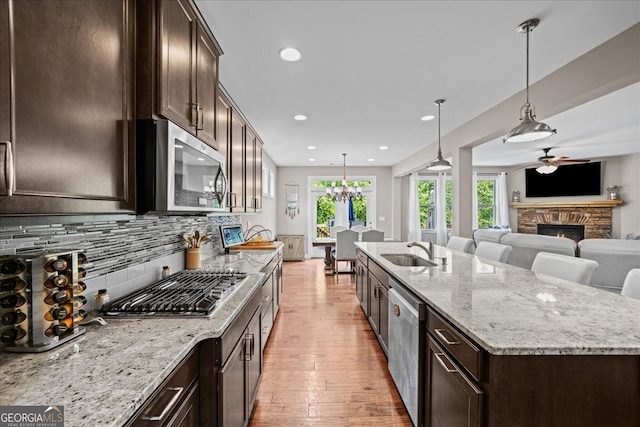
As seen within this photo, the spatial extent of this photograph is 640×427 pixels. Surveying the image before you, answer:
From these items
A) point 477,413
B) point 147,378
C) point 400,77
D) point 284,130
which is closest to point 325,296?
point 284,130

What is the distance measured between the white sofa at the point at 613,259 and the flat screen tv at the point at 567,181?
19.1 feet

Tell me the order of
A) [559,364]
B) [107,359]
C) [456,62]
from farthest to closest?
1. [456,62]
2. [559,364]
3. [107,359]

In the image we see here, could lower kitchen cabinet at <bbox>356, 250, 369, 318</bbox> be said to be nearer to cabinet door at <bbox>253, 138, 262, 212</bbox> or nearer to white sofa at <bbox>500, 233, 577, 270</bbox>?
cabinet door at <bbox>253, 138, 262, 212</bbox>

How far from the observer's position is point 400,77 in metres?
2.71

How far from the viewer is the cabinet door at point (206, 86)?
1.63 metres

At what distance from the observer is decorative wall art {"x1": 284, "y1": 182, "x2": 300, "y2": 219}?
8000 mm

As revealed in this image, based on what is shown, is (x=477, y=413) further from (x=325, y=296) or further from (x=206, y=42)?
(x=325, y=296)

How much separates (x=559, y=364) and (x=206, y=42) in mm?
2316

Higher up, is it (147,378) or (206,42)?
(206,42)

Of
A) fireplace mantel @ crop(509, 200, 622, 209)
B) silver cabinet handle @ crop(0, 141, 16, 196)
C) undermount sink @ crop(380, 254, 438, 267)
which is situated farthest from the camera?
fireplace mantel @ crop(509, 200, 622, 209)

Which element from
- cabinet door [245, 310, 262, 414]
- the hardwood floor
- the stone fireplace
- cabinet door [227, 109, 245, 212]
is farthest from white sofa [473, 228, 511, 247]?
the stone fireplace

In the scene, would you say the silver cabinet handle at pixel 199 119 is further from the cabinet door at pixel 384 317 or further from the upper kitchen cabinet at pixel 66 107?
the cabinet door at pixel 384 317

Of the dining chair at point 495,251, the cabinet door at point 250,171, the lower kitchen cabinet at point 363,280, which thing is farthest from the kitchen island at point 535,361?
the cabinet door at point 250,171

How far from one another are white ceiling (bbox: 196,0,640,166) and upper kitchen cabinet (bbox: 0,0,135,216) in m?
1.01
